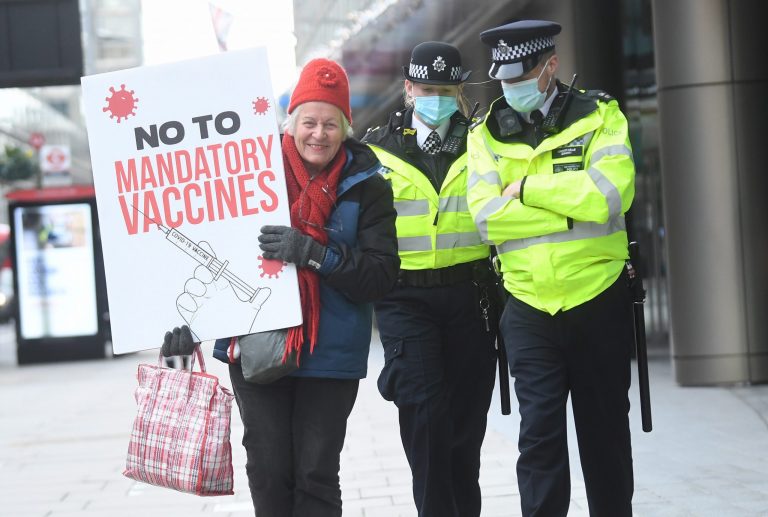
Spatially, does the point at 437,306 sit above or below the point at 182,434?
above

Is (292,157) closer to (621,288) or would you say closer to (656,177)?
(621,288)

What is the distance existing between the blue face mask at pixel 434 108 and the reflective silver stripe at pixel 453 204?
0.30 metres

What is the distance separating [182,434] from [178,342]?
0.28 m

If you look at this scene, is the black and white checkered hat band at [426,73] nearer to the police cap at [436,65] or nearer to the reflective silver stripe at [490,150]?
the police cap at [436,65]

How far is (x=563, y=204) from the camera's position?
168 inches

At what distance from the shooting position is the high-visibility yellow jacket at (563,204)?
4.28m

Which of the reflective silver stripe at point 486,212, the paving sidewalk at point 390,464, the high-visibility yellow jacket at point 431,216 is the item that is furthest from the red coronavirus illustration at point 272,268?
the paving sidewalk at point 390,464

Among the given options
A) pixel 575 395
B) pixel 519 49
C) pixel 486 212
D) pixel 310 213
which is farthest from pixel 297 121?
pixel 575 395

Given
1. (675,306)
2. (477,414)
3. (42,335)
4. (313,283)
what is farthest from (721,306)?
(42,335)

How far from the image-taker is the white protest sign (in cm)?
412

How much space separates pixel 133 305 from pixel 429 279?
3.87 feet

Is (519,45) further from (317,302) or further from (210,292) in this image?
(210,292)

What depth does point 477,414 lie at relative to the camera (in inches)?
195

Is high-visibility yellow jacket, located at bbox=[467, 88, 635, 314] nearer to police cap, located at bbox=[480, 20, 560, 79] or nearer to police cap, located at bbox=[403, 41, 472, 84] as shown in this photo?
police cap, located at bbox=[480, 20, 560, 79]
